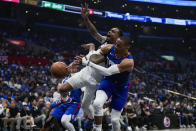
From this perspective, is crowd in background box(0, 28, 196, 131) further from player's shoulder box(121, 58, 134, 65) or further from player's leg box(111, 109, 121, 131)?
player's shoulder box(121, 58, 134, 65)

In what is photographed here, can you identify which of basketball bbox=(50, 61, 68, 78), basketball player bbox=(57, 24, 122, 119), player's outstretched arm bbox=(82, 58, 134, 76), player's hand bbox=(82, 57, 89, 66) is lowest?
basketball player bbox=(57, 24, 122, 119)

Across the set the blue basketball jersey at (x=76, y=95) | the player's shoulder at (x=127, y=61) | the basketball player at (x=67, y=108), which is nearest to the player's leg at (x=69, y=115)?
the basketball player at (x=67, y=108)

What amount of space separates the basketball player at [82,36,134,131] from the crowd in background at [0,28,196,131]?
3.71m

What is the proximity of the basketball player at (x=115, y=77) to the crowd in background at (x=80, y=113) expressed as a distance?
12.2 feet

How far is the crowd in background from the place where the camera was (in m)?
11.3

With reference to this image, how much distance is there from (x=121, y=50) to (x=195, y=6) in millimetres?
30407

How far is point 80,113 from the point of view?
1200 cm

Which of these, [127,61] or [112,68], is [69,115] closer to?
[112,68]

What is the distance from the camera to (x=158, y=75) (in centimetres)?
2755

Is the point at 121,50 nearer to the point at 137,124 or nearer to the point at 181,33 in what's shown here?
the point at 137,124

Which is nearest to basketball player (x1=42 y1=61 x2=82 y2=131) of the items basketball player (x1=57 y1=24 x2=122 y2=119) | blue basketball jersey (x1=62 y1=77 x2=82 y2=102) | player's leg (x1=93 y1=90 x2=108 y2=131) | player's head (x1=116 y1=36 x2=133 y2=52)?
blue basketball jersey (x1=62 y1=77 x2=82 y2=102)

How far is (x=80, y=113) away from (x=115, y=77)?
20.9 feet

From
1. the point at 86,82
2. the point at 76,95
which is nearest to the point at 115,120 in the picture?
the point at 86,82

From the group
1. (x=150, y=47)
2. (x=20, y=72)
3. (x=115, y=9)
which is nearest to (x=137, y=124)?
(x=20, y=72)
